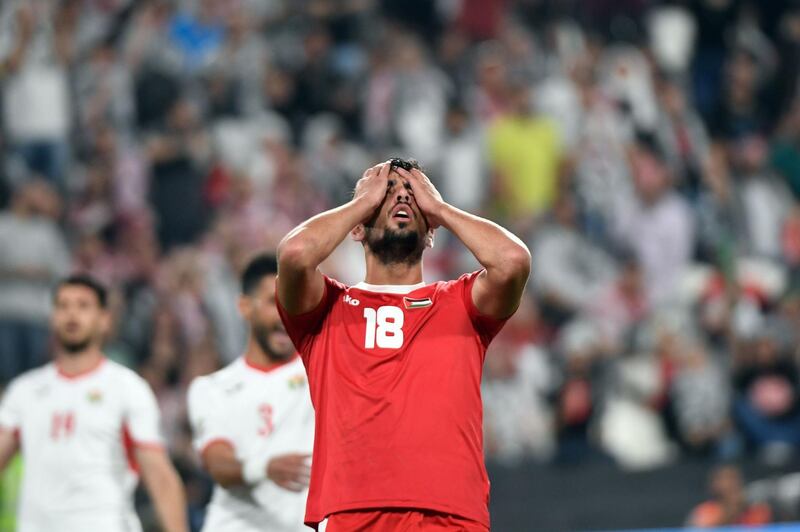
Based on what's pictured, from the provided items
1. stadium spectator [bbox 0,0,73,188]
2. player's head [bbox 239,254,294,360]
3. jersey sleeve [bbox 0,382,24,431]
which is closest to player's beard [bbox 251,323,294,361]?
player's head [bbox 239,254,294,360]

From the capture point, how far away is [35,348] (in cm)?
1216

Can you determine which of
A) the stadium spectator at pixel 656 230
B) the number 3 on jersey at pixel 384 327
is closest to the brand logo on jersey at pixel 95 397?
the number 3 on jersey at pixel 384 327

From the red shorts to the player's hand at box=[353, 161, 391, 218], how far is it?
108 cm

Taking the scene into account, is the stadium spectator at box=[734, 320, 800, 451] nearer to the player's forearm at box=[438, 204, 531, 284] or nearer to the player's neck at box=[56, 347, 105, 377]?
the player's neck at box=[56, 347, 105, 377]

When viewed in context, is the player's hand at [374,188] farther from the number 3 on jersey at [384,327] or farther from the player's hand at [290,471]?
the player's hand at [290,471]

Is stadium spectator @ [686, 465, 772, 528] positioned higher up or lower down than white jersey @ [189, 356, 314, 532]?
higher up

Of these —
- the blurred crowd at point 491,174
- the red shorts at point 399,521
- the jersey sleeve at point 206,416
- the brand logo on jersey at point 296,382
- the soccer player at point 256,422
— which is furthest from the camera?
the blurred crowd at point 491,174

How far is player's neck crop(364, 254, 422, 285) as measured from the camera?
553 cm

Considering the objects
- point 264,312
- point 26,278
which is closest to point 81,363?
point 264,312

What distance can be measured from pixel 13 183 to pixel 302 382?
6199mm

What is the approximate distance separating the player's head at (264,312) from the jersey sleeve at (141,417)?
70 centimetres

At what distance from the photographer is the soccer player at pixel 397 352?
514 centimetres

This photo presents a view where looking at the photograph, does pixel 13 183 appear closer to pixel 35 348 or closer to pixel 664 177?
pixel 35 348

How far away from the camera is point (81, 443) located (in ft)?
24.2
